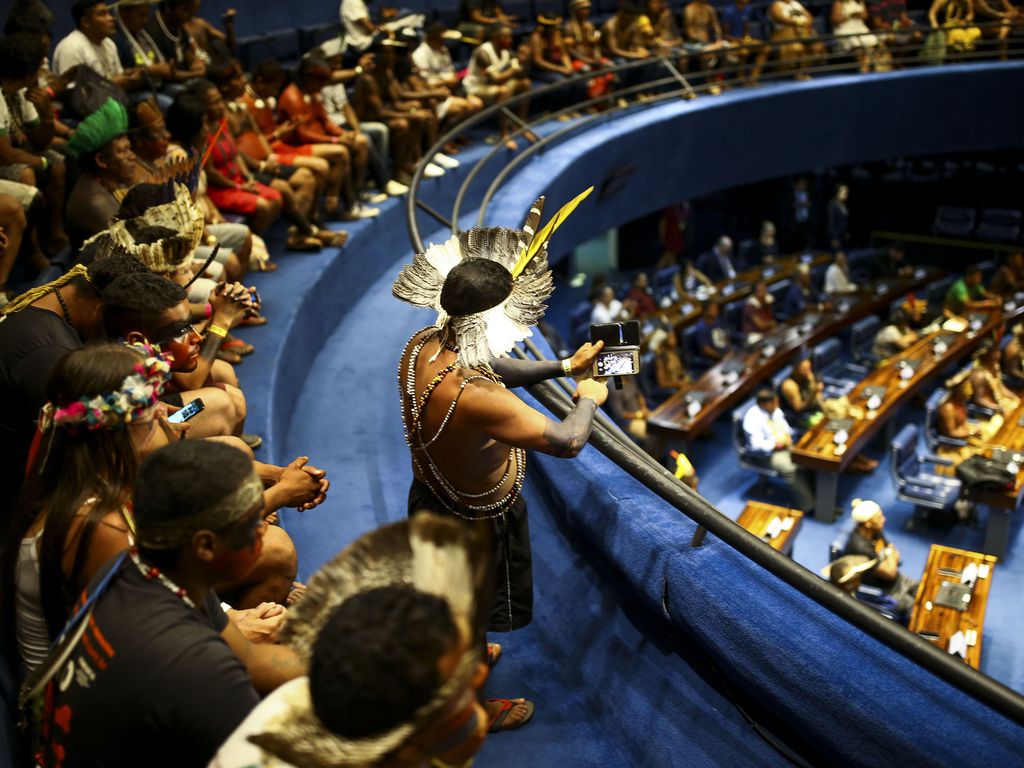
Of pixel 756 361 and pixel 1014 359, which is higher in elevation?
pixel 756 361

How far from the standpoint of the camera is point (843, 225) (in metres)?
16.8

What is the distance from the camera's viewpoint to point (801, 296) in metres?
13.2

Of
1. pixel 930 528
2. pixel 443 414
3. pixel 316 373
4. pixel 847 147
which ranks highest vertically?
pixel 443 414

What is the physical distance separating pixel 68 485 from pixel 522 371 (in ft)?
4.69

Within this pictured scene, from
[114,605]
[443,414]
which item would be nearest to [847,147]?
[443,414]

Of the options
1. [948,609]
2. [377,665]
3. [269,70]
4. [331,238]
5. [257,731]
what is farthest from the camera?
[269,70]

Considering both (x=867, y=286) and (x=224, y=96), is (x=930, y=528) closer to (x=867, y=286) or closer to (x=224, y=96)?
(x=867, y=286)

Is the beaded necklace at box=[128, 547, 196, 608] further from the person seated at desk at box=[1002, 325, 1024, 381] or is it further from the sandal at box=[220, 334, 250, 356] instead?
the person seated at desk at box=[1002, 325, 1024, 381]

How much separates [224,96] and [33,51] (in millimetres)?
1580

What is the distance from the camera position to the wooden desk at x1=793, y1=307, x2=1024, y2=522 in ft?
31.0

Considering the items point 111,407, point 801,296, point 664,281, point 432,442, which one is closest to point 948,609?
point 432,442

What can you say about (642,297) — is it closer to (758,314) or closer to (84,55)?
(758,314)

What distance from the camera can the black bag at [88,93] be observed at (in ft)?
18.8

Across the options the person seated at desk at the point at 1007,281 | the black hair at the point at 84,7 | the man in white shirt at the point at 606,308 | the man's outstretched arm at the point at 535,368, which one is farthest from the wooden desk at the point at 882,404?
the black hair at the point at 84,7
